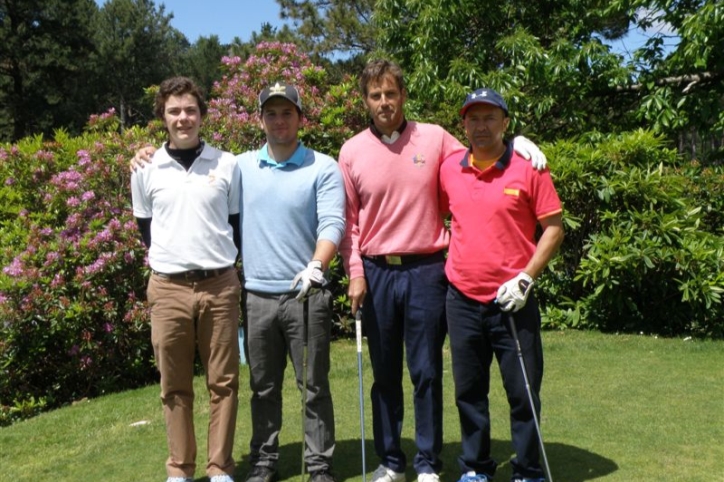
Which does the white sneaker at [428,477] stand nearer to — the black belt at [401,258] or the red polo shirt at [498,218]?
the red polo shirt at [498,218]

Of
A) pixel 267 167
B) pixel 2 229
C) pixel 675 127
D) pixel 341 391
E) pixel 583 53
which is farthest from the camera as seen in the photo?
pixel 583 53

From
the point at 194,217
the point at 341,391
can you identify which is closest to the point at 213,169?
the point at 194,217

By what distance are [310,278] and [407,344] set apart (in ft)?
2.22

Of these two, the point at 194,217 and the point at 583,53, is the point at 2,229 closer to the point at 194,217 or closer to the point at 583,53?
the point at 194,217

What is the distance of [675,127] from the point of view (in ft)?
33.0

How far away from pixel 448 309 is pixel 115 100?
1858 inches

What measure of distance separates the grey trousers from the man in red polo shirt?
71 cm

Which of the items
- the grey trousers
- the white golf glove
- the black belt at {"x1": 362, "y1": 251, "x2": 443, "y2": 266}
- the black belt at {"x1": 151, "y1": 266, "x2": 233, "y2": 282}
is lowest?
the grey trousers

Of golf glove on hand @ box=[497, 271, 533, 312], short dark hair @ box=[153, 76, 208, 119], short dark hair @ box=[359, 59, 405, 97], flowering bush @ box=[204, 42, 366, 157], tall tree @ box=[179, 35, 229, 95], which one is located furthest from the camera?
tall tree @ box=[179, 35, 229, 95]

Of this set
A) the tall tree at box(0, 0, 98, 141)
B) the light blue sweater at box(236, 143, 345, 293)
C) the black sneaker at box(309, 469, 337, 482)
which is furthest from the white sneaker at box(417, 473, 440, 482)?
the tall tree at box(0, 0, 98, 141)

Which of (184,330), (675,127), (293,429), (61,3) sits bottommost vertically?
(293,429)

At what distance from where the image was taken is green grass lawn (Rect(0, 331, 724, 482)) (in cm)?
482

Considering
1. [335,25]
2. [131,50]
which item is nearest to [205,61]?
[131,50]

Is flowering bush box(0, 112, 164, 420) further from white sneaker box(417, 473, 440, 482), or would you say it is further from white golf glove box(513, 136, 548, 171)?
white golf glove box(513, 136, 548, 171)
